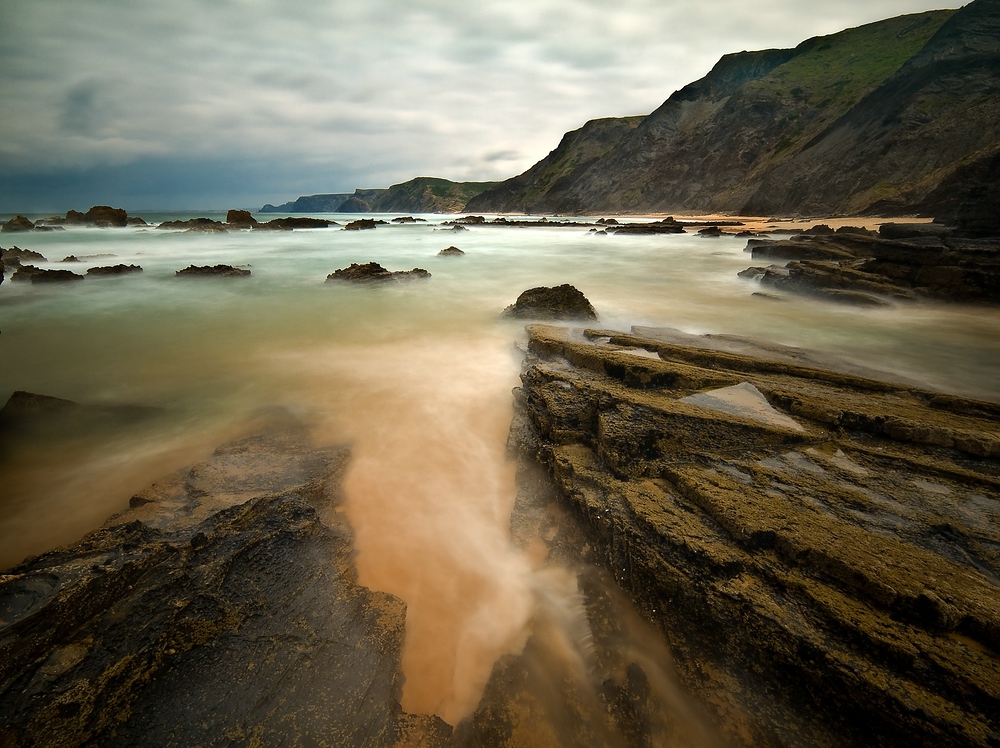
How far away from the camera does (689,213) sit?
5519 cm

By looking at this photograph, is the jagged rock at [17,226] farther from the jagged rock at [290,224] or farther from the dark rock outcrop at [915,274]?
the dark rock outcrop at [915,274]

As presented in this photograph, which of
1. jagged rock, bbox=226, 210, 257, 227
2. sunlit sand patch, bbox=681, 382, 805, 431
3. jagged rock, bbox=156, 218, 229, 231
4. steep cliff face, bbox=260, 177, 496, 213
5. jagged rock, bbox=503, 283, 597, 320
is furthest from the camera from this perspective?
steep cliff face, bbox=260, 177, 496, 213

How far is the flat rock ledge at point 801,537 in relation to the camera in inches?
65.4

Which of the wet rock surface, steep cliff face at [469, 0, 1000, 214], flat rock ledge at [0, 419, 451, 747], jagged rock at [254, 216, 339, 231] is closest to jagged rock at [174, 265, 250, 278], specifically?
flat rock ledge at [0, 419, 451, 747]

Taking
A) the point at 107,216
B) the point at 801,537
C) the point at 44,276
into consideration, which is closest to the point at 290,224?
the point at 107,216

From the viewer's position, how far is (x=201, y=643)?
75.9 inches

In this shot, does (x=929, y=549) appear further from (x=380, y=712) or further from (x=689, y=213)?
(x=689, y=213)

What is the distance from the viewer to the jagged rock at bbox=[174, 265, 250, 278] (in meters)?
13.7

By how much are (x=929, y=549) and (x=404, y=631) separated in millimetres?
2716

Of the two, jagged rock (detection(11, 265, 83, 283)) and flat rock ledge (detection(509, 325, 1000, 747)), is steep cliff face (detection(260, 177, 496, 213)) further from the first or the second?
flat rock ledge (detection(509, 325, 1000, 747))

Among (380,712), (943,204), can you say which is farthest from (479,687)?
(943,204)

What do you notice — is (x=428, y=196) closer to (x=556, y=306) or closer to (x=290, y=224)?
(x=290, y=224)

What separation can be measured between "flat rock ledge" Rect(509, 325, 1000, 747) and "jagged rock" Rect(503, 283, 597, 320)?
4.13m

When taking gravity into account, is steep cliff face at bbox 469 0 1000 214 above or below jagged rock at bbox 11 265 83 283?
above
